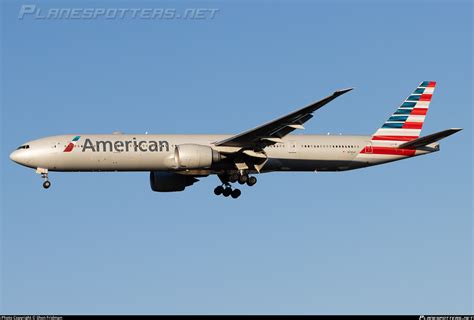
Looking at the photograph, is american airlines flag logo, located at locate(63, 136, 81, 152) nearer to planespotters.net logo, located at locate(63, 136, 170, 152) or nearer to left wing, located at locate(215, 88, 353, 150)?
planespotters.net logo, located at locate(63, 136, 170, 152)

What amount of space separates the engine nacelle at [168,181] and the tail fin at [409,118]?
11.5 metres

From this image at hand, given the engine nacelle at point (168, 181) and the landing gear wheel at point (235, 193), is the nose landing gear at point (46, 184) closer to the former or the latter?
the engine nacelle at point (168, 181)

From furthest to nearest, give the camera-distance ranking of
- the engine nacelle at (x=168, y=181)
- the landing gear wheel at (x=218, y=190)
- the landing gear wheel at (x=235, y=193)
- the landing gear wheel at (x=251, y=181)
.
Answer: the engine nacelle at (x=168, y=181) < the landing gear wheel at (x=218, y=190) < the landing gear wheel at (x=235, y=193) < the landing gear wheel at (x=251, y=181)

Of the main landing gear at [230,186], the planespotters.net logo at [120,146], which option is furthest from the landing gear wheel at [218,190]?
the planespotters.net logo at [120,146]

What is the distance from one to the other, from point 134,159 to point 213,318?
14.8m

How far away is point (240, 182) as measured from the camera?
60.0 metres

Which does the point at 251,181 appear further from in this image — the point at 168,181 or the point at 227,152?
the point at 168,181

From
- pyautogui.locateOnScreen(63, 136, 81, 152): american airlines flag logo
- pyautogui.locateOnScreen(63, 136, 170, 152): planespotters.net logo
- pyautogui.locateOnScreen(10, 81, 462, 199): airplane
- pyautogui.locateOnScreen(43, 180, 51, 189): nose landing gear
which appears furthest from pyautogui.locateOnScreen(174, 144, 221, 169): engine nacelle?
pyautogui.locateOnScreen(43, 180, 51, 189): nose landing gear

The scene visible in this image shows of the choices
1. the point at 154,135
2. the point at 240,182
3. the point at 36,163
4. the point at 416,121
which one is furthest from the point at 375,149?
the point at 36,163

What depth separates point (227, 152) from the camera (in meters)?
58.7

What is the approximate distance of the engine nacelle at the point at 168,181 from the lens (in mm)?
62750

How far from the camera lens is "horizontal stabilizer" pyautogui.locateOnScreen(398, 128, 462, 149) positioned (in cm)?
5878

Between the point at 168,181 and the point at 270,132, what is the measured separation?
25.9 ft

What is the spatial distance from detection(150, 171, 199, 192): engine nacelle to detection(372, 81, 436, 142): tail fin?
1147 cm
